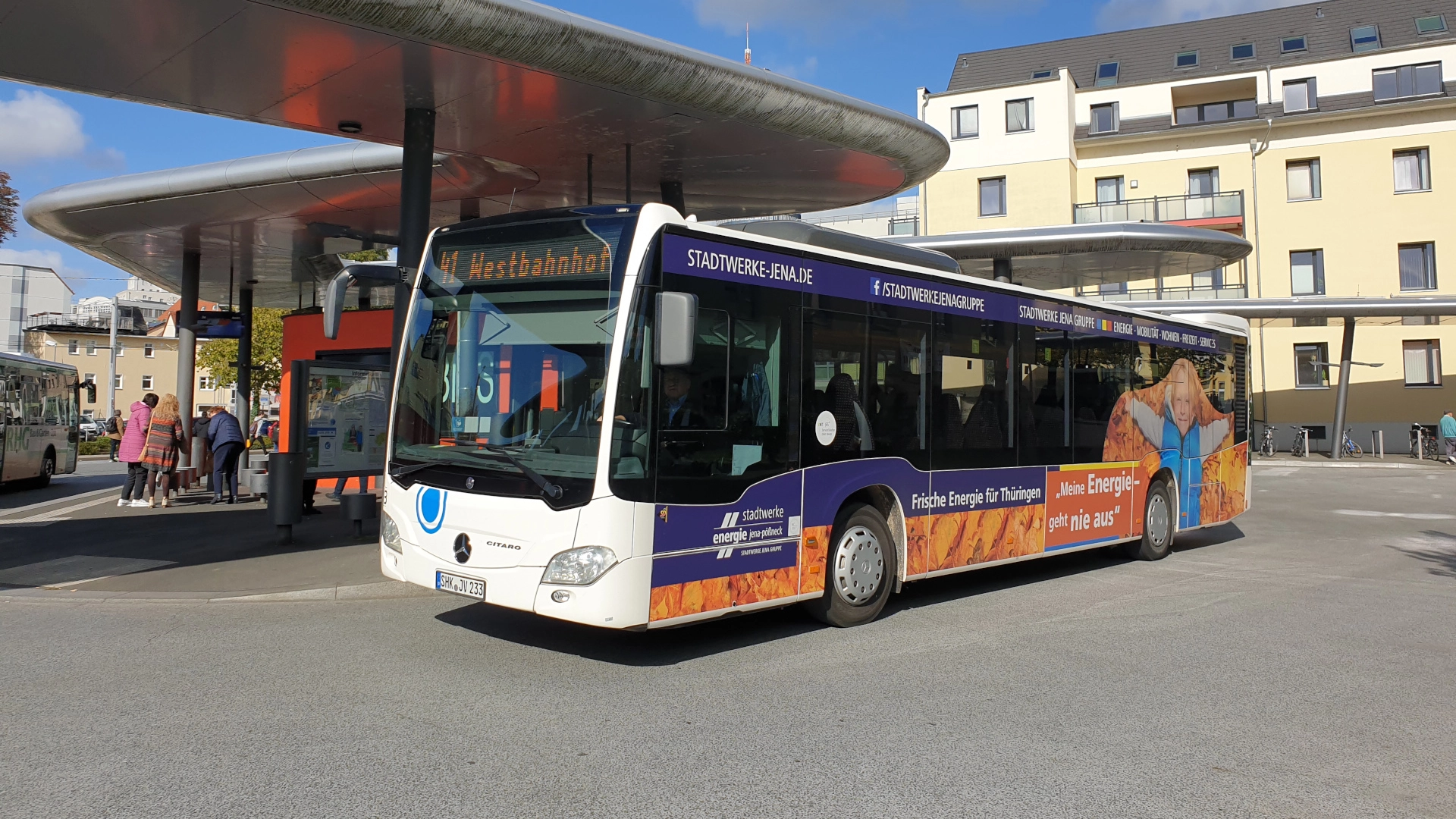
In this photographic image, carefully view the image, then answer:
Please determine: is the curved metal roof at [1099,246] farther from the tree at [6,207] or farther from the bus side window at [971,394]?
the tree at [6,207]

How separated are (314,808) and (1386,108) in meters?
46.1

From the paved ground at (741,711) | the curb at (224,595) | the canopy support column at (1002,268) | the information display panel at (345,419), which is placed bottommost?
the paved ground at (741,711)

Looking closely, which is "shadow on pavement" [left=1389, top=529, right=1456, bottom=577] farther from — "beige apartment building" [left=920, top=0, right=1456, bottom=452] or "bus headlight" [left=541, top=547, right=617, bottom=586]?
"beige apartment building" [left=920, top=0, right=1456, bottom=452]

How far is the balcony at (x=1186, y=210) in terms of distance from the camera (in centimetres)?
3899

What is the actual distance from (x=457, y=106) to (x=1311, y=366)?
38.9m

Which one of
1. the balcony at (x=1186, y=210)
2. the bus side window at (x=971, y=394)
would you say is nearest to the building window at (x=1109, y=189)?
the balcony at (x=1186, y=210)

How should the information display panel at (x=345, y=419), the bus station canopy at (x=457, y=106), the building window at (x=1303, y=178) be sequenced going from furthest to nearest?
the building window at (x=1303, y=178), the information display panel at (x=345, y=419), the bus station canopy at (x=457, y=106)

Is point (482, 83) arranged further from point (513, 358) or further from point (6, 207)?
point (6, 207)

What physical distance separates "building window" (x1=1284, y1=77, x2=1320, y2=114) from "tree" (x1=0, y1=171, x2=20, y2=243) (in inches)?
1721

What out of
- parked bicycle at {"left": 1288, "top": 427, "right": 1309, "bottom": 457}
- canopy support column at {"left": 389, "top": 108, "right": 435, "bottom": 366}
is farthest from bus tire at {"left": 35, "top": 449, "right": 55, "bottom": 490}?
parked bicycle at {"left": 1288, "top": 427, "right": 1309, "bottom": 457}

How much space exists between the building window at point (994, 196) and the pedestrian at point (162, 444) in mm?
35668

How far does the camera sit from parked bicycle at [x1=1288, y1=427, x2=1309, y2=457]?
36.2 m

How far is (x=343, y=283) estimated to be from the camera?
27.7 ft

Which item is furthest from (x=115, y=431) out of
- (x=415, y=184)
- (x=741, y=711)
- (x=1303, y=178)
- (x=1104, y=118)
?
(x=1303, y=178)
